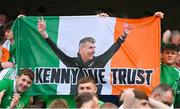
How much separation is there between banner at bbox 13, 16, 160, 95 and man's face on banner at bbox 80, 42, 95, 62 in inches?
1.9

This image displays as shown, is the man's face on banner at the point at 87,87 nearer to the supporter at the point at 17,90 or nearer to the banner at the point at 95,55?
the banner at the point at 95,55

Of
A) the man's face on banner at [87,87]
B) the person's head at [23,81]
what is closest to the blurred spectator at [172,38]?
the man's face on banner at [87,87]

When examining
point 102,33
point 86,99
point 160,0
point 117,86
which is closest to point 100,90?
point 117,86

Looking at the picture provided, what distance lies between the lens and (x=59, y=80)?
7180mm

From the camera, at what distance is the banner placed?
7.13 metres

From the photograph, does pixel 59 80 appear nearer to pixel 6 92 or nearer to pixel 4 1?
pixel 6 92

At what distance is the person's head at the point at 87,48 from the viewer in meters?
7.14

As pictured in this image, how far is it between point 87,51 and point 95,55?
107 millimetres

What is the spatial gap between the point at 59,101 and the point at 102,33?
0.97m

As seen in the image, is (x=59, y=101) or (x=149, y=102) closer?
(x=149, y=102)

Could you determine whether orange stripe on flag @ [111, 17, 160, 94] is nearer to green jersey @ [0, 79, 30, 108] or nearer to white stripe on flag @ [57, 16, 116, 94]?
white stripe on flag @ [57, 16, 116, 94]

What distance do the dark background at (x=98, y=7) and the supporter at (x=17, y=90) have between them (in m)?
5.19

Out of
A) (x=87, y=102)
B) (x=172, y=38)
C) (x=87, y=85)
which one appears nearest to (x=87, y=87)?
(x=87, y=85)

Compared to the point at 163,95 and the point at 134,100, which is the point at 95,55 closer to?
the point at 163,95
